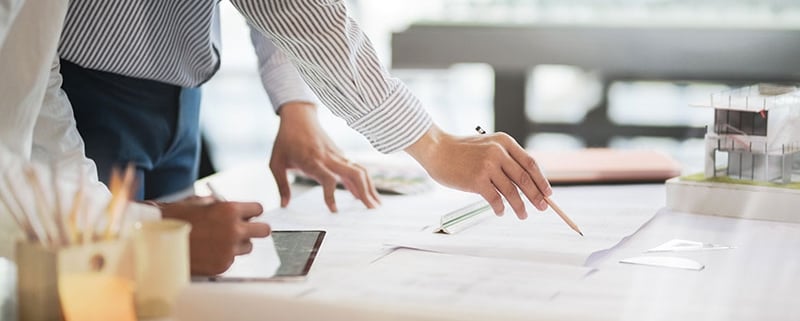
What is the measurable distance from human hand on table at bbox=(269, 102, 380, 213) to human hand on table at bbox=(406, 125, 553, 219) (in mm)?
200

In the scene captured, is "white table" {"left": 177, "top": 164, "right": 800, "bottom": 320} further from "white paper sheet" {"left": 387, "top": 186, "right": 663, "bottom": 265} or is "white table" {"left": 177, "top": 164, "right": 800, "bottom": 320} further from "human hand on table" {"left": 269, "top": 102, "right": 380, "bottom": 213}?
"human hand on table" {"left": 269, "top": 102, "right": 380, "bottom": 213}

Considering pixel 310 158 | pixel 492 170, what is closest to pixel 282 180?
pixel 310 158

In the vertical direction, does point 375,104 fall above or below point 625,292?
above

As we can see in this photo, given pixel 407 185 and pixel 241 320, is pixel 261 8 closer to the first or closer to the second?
pixel 407 185

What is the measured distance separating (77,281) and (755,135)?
3.21 ft

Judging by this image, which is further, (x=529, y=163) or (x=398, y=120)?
(x=398, y=120)

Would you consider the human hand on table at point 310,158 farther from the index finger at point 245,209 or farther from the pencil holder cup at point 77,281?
the pencil holder cup at point 77,281

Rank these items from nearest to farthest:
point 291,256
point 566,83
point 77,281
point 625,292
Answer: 1. point 77,281
2. point 625,292
3. point 291,256
4. point 566,83

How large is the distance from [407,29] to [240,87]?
2771 mm

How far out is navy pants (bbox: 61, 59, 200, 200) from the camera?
1500 millimetres

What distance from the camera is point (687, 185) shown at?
A: 1439mm

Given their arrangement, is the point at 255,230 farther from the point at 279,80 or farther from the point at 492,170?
the point at 279,80

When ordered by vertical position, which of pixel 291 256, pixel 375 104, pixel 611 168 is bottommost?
pixel 611 168

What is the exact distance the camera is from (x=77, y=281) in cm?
79
